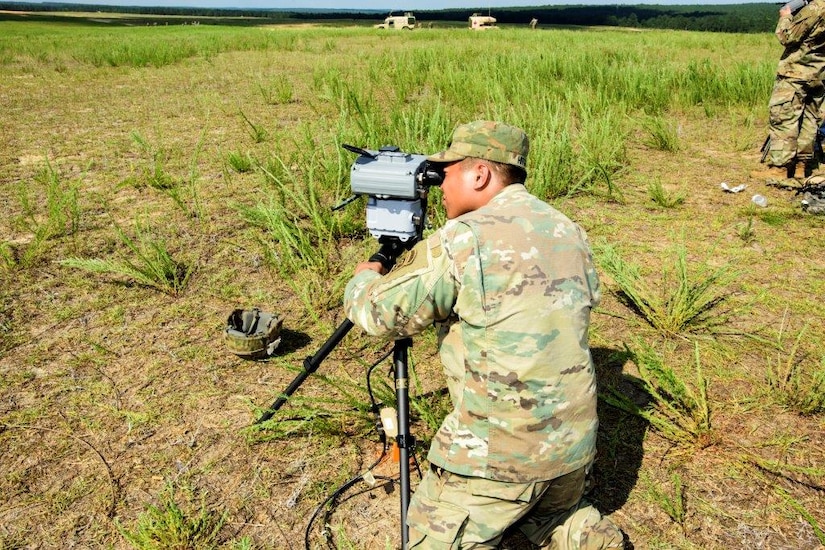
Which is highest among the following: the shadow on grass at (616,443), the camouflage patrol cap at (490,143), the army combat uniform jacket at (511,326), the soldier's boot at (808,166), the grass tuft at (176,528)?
the camouflage patrol cap at (490,143)

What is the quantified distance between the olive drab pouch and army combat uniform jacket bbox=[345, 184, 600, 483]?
1241 mm

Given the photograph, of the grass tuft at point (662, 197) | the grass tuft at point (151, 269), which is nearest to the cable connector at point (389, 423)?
→ the grass tuft at point (151, 269)

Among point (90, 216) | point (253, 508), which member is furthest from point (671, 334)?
point (90, 216)

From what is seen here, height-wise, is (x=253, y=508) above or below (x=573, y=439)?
below

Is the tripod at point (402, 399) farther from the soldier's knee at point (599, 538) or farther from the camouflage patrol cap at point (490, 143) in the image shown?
the soldier's knee at point (599, 538)

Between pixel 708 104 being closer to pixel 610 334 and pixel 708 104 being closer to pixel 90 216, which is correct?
pixel 610 334

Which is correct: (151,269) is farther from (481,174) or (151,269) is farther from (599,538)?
(599,538)

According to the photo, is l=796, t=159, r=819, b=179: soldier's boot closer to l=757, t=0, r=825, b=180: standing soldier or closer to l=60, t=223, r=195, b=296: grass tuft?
l=757, t=0, r=825, b=180: standing soldier

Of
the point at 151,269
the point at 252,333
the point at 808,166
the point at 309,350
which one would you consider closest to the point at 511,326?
the point at 309,350

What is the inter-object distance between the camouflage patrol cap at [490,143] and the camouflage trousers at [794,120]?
4525 mm

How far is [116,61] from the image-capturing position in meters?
10.6

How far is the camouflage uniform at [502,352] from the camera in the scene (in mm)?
1404

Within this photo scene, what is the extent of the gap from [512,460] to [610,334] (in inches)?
→ 64.3

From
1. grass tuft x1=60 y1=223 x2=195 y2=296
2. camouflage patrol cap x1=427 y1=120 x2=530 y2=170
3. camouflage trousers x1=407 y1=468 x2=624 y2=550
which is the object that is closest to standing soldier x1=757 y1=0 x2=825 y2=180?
camouflage patrol cap x1=427 y1=120 x2=530 y2=170
